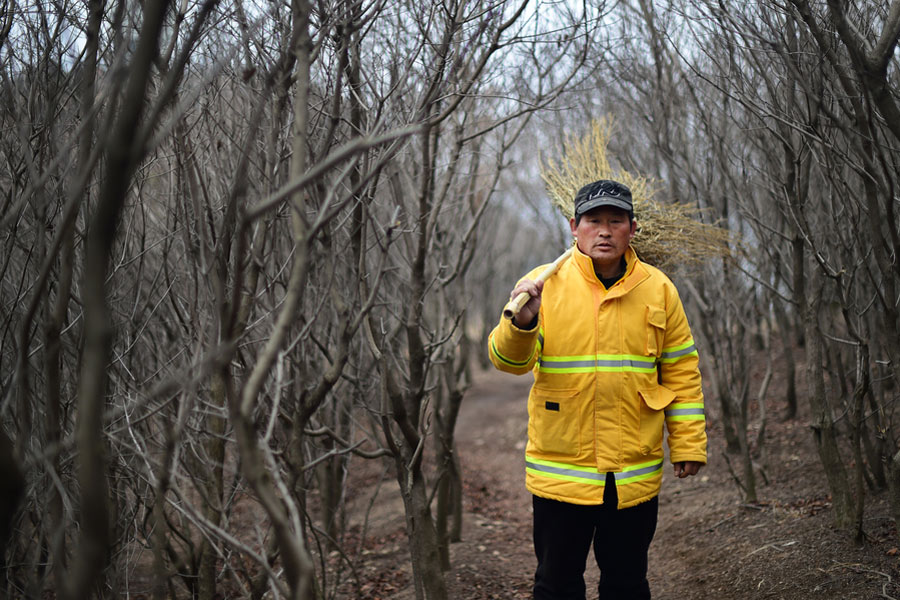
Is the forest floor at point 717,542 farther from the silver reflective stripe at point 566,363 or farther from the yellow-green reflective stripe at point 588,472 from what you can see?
the silver reflective stripe at point 566,363

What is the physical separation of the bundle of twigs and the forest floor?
171 cm

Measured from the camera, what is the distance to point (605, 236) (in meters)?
3.23

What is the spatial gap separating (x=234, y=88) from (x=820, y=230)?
3.80m

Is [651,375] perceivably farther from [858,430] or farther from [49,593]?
[49,593]

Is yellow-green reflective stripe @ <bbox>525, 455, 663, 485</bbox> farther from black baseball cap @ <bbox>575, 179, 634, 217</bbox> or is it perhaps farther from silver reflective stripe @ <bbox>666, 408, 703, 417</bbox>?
black baseball cap @ <bbox>575, 179, 634, 217</bbox>

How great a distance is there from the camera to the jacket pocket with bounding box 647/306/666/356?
10.5 feet

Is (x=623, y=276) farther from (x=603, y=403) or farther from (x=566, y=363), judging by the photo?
(x=603, y=403)

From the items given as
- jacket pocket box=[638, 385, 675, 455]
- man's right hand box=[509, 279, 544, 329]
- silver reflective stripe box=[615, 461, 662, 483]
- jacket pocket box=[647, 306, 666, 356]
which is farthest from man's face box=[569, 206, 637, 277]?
silver reflective stripe box=[615, 461, 662, 483]

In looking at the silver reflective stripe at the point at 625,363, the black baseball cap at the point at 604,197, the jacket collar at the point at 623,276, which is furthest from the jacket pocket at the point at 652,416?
the black baseball cap at the point at 604,197

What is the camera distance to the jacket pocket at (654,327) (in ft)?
10.5

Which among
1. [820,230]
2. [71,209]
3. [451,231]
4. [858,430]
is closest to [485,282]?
[451,231]

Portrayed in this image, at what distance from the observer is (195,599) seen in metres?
4.08

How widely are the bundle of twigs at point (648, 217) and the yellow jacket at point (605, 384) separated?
0.75 m

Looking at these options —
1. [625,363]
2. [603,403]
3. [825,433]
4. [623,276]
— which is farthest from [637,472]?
[825,433]
